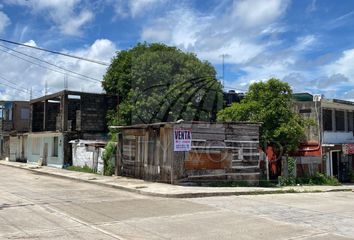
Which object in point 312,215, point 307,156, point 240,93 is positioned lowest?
point 312,215

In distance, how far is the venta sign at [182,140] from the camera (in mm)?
19672

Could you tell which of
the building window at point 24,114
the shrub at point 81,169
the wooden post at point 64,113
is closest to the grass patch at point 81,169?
the shrub at point 81,169

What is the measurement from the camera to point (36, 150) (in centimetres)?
3997

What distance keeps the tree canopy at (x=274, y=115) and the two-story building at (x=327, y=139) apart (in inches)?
68.9

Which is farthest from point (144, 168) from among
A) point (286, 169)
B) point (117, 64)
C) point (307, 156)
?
point (117, 64)

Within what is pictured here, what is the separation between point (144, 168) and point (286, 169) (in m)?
8.30

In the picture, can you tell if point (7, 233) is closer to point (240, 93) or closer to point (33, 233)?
point (33, 233)

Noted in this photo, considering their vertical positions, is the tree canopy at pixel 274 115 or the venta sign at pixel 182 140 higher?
the tree canopy at pixel 274 115

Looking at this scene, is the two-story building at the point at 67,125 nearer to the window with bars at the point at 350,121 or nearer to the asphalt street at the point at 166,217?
the asphalt street at the point at 166,217

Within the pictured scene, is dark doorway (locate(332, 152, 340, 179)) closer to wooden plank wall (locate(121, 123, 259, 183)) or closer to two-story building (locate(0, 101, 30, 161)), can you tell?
wooden plank wall (locate(121, 123, 259, 183))

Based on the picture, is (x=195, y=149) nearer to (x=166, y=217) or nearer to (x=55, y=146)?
(x=166, y=217)

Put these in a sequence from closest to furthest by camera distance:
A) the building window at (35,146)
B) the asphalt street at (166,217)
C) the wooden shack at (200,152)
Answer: the asphalt street at (166,217) → the wooden shack at (200,152) → the building window at (35,146)

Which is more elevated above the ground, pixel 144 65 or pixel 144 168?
pixel 144 65

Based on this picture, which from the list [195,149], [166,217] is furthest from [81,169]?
[166,217]
